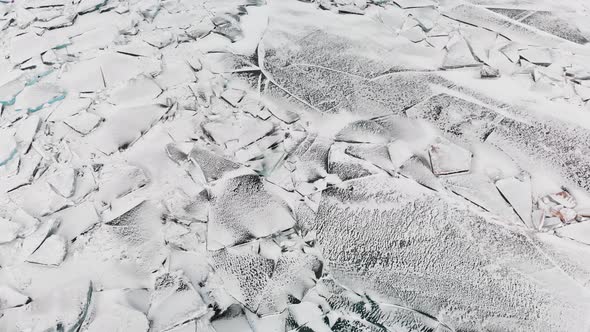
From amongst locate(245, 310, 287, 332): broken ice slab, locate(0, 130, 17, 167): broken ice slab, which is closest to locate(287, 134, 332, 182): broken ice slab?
locate(245, 310, 287, 332): broken ice slab

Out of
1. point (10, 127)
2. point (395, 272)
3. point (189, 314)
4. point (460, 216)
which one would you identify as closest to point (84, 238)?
point (189, 314)

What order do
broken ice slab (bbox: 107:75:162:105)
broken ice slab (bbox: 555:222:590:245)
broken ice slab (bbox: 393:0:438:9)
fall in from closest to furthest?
broken ice slab (bbox: 555:222:590:245)
broken ice slab (bbox: 107:75:162:105)
broken ice slab (bbox: 393:0:438:9)

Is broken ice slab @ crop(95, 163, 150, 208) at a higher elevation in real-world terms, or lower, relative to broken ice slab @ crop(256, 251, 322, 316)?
higher

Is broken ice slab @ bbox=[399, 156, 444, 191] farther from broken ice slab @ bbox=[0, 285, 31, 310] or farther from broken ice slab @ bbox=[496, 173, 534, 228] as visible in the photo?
broken ice slab @ bbox=[0, 285, 31, 310]

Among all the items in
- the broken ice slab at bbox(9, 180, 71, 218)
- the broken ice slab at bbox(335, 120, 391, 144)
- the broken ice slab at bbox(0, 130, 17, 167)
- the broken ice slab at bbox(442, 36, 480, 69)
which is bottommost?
the broken ice slab at bbox(9, 180, 71, 218)

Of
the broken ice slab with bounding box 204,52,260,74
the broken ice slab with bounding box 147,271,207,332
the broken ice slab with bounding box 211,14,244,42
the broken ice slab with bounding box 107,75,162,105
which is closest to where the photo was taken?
the broken ice slab with bounding box 147,271,207,332

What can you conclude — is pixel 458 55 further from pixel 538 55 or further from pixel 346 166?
pixel 346 166

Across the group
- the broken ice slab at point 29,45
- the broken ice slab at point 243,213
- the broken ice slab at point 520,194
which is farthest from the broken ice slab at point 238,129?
the broken ice slab at point 29,45

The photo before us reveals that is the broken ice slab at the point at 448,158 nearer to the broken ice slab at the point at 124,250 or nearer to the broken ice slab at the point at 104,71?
the broken ice slab at the point at 124,250
